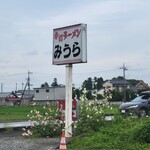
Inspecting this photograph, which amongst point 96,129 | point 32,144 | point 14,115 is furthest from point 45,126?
point 14,115

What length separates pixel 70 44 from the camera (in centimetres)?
1387

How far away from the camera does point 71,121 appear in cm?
1398

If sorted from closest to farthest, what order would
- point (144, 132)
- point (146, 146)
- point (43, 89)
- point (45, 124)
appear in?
point (146, 146)
point (144, 132)
point (45, 124)
point (43, 89)

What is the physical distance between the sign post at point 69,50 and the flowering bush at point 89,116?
806 millimetres

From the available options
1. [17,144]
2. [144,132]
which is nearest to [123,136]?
[144,132]

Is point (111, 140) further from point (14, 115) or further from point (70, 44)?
point (14, 115)

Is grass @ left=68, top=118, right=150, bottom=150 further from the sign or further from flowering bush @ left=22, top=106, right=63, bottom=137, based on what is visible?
the sign

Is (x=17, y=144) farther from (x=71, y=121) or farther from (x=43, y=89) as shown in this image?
(x=43, y=89)

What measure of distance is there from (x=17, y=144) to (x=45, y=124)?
2.10 metres

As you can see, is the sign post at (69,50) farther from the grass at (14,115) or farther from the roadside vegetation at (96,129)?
the grass at (14,115)

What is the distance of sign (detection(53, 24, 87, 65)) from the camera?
13.5m

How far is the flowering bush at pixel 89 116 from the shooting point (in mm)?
14500

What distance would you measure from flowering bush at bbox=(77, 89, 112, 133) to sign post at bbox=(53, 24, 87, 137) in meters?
0.81

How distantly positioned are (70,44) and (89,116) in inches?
108
